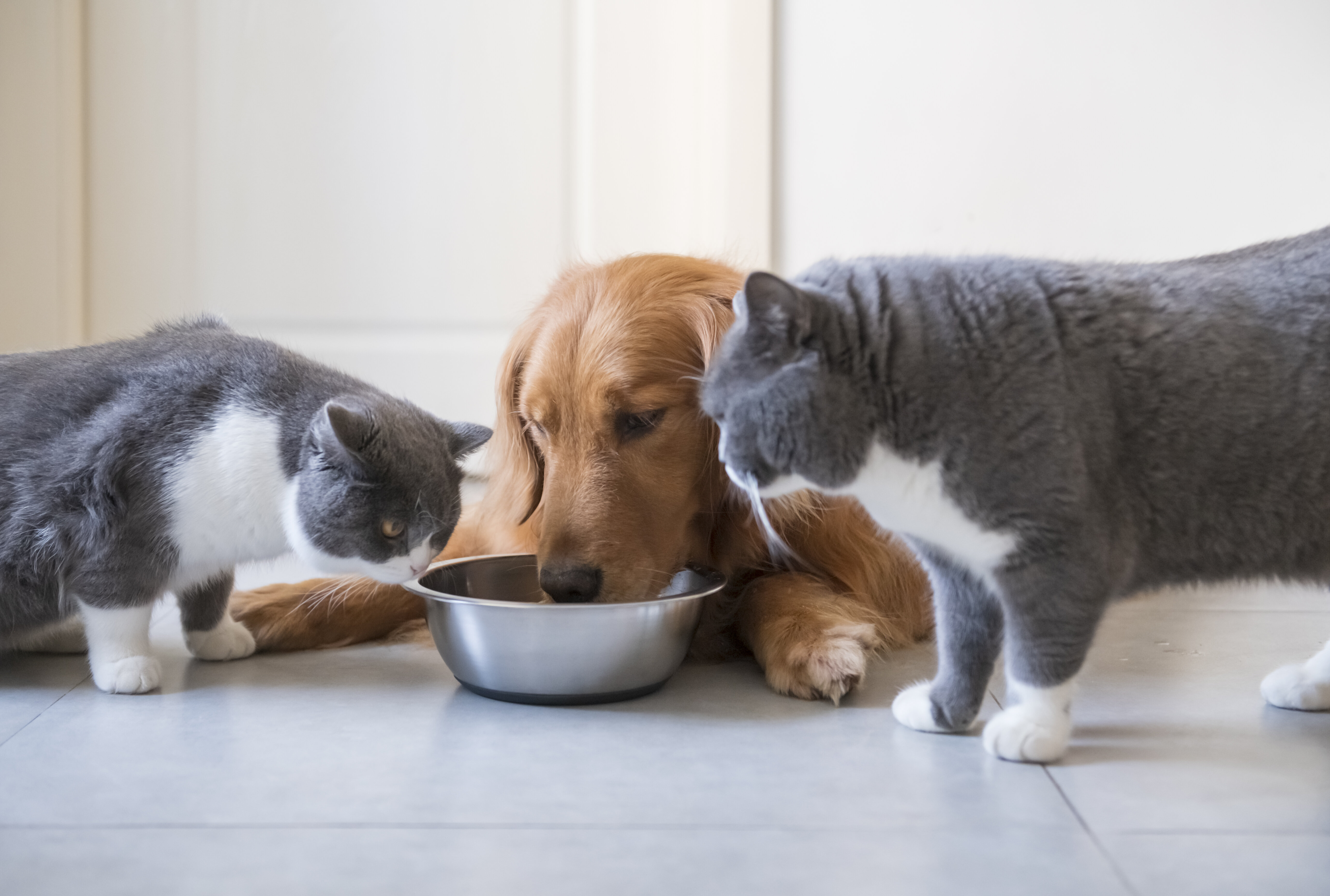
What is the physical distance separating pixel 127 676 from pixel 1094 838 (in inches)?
56.9

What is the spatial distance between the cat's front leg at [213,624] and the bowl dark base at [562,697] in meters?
0.53

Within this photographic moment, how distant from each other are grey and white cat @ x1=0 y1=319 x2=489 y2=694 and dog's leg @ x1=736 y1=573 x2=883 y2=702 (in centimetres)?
58

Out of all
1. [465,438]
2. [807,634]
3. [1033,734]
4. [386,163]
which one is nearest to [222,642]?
[465,438]

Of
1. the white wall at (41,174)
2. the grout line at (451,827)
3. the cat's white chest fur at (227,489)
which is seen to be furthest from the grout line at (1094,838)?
the white wall at (41,174)

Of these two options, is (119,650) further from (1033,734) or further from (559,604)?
(1033,734)

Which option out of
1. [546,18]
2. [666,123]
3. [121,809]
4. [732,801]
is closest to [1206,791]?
[732,801]

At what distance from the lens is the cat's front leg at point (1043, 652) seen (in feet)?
4.50

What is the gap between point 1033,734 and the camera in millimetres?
1451

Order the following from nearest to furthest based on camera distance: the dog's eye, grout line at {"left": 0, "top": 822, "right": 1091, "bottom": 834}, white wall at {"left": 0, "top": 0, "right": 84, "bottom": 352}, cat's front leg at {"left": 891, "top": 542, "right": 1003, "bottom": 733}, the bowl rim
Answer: grout line at {"left": 0, "top": 822, "right": 1091, "bottom": 834} → cat's front leg at {"left": 891, "top": 542, "right": 1003, "bottom": 733} → the bowl rim → the dog's eye → white wall at {"left": 0, "top": 0, "right": 84, "bottom": 352}

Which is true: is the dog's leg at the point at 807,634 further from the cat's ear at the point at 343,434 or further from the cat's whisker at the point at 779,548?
the cat's ear at the point at 343,434

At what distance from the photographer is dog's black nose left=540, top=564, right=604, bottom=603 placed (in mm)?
1803

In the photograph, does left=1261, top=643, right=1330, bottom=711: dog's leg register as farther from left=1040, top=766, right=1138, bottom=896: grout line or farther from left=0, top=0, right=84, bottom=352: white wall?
left=0, top=0, right=84, bottom=352: white wall

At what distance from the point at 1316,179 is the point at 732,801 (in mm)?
3279

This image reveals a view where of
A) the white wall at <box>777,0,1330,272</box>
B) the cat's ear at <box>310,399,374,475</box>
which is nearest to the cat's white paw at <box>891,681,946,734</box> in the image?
the cat's ear at <box>310,399,374,475</box>
